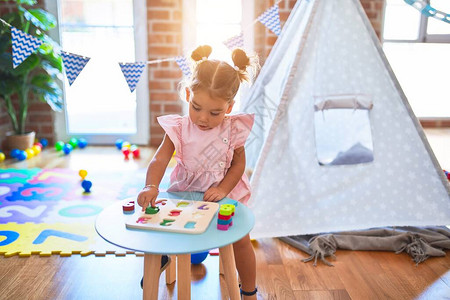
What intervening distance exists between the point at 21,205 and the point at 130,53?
171 cm

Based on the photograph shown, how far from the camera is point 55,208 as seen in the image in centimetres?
215

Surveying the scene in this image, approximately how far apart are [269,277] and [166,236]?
717 millimetres

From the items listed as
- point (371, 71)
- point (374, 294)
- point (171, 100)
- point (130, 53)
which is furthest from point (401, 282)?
point (130, 53)

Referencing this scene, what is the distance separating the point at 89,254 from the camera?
169 cm

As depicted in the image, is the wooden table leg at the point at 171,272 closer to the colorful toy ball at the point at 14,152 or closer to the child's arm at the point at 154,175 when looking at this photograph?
the child's arm at the point at 154,175

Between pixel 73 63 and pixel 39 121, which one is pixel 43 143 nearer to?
pixel 39 121

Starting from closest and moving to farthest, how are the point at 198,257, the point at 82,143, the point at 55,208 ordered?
the point at 198,257, the point at 55,208, the point at 82,143

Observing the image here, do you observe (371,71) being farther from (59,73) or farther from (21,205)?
(59,73)

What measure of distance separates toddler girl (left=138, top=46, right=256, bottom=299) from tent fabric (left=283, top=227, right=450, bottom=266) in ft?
1.60

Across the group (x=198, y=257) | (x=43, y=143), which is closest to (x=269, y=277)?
(x=198, y=257)

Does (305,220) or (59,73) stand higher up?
(59,73)

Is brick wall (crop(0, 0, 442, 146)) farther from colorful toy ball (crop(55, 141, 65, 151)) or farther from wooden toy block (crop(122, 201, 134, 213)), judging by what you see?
wooden toy block (crop(122, 201, 134, 213))

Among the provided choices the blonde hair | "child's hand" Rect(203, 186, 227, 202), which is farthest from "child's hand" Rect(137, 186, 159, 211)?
the blonde hair

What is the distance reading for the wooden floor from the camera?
1.43 meters
